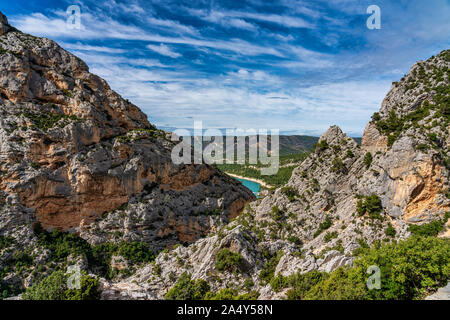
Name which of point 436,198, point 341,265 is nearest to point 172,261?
point 341,265

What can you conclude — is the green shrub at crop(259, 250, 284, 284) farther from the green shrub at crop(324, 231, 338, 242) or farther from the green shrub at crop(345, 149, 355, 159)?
the green shrub at crop(345, 149, 355, 159)

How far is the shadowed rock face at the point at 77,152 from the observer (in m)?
38.0

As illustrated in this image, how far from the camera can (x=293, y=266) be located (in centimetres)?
2388

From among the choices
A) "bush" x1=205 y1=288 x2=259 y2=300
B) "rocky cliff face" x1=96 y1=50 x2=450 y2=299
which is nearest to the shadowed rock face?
"rocky cliff face" x1=96 y1=50 x2=450 y2=299

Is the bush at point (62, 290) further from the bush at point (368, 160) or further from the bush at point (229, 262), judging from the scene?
the bush at point (368, 160)

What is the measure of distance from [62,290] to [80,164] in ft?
75.9

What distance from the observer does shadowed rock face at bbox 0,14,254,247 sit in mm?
37969

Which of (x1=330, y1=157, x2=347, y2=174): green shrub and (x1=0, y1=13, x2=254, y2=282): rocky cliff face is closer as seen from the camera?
(x1=330, y1=157, x2=347, y2=174): green shrub

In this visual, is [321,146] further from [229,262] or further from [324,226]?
[229,262]

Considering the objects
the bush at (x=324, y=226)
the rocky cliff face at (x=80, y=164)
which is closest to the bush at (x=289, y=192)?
the bush at (x=324, y=226)

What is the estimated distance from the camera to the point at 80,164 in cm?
4066

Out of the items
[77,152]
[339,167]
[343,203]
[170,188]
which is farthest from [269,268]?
[77,152]

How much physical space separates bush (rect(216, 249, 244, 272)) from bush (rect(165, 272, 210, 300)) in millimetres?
2341
